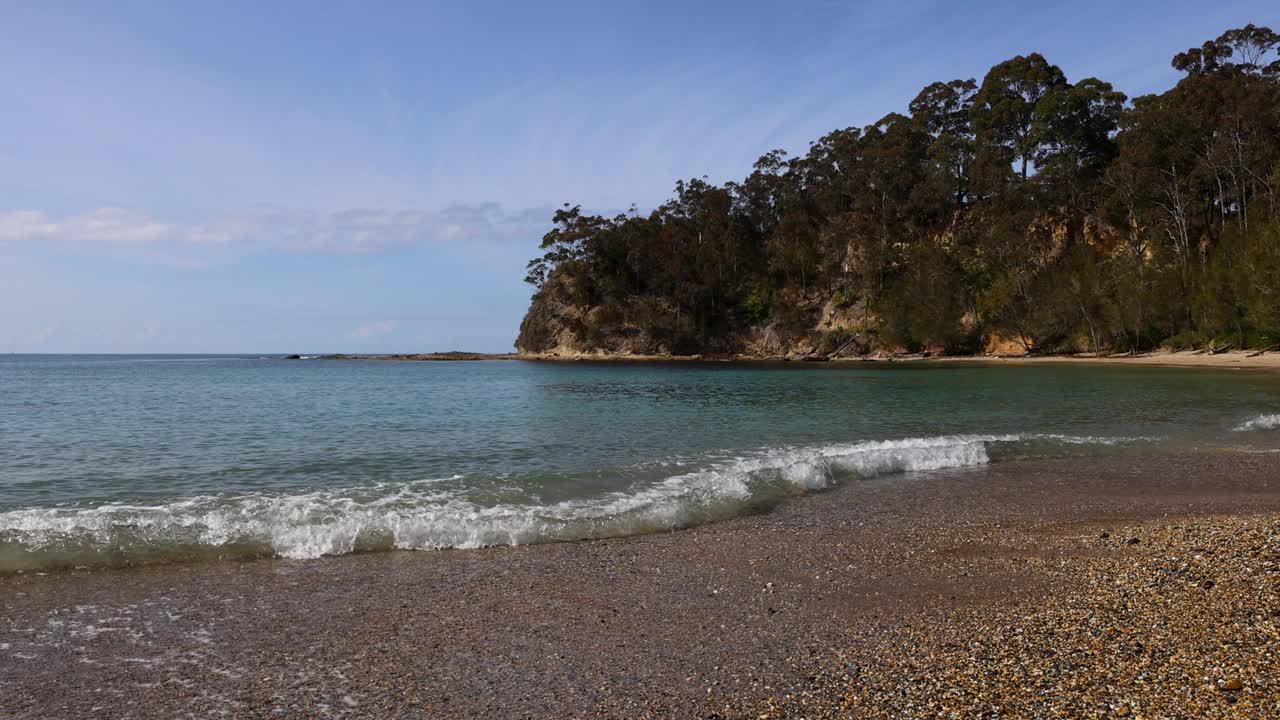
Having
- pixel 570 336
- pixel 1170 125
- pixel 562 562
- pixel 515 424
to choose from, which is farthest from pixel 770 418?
pixel 570 336

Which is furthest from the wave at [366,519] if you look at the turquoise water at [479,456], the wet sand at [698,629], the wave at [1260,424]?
the wave at [1260,424]

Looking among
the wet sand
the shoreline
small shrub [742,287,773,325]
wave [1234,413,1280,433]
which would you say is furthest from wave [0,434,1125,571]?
small shrub [742,287,773,325]

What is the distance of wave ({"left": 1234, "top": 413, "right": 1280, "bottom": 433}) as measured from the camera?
17.8m

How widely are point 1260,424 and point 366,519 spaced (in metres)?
22.5

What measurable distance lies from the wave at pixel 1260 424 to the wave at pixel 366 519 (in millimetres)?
12906

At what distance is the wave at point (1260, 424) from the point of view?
17828mm

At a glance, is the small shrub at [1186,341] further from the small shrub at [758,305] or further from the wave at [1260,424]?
the small shrub at [758,305]

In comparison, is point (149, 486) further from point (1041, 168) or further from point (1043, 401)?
point (1041, 168)

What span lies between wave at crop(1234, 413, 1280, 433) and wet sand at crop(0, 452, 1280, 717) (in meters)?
12.6

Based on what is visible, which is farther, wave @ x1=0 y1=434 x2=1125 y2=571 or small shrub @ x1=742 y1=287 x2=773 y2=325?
small shrub @ x1=742 y1=287 x2=773 y2=325

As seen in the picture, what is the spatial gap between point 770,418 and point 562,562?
52.2 ft

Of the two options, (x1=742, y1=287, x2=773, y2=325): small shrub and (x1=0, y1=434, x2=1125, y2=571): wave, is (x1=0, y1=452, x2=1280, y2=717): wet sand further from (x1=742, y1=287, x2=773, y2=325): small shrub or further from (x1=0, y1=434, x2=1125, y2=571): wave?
(x1=742, y1=287, x2=773, y2=325): small shrub

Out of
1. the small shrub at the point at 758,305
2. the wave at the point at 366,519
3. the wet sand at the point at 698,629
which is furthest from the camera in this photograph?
the small shrub at the point at 758,305

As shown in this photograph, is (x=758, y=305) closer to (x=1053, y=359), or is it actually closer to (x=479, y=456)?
(x=1053, y=359)
